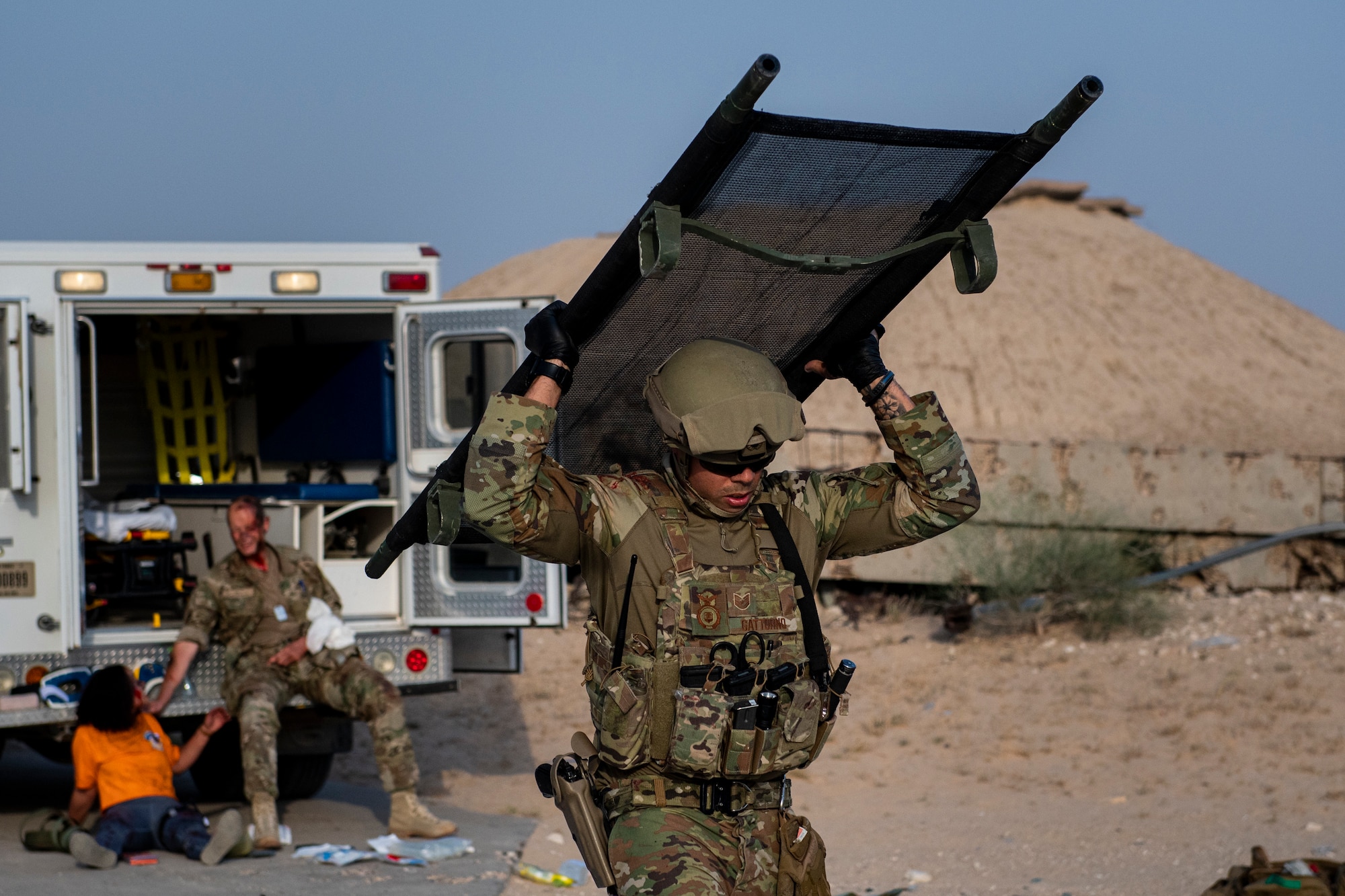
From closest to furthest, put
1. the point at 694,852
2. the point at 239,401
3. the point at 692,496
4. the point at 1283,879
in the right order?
the point at 694,852 → the point at 692,496 → the point at 1283,879 → the point at 239,401

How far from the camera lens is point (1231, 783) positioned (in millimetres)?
8961

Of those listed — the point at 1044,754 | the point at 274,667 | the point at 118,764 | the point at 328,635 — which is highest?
the point at 328,635

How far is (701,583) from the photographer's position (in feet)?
10.9

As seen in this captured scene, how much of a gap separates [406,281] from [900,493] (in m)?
4.37

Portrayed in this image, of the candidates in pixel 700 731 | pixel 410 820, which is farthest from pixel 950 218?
pixel 410 820

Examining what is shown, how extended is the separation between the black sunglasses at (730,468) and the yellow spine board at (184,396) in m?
6.40

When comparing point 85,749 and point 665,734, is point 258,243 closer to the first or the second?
point 85,749

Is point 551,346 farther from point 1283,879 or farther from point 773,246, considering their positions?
point 1283,879

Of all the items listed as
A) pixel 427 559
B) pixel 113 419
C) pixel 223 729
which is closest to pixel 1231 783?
pixel 427 559

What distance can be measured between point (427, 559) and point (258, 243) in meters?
1.72

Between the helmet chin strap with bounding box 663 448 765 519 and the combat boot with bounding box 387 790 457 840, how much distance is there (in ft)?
13.9

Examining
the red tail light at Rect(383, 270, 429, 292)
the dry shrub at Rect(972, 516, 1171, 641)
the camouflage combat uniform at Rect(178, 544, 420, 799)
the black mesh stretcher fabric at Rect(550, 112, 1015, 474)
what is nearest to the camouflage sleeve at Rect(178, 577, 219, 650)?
the camouflage combat uniform at Rect(178, 544, 420, 799)

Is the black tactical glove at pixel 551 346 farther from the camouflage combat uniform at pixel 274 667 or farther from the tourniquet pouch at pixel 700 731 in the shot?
the camouflage combat uniform at pixel 274 667

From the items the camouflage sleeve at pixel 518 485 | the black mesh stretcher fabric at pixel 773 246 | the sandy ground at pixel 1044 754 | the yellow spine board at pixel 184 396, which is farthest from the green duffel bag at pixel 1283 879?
the yellow spine board at pixel 184 396
